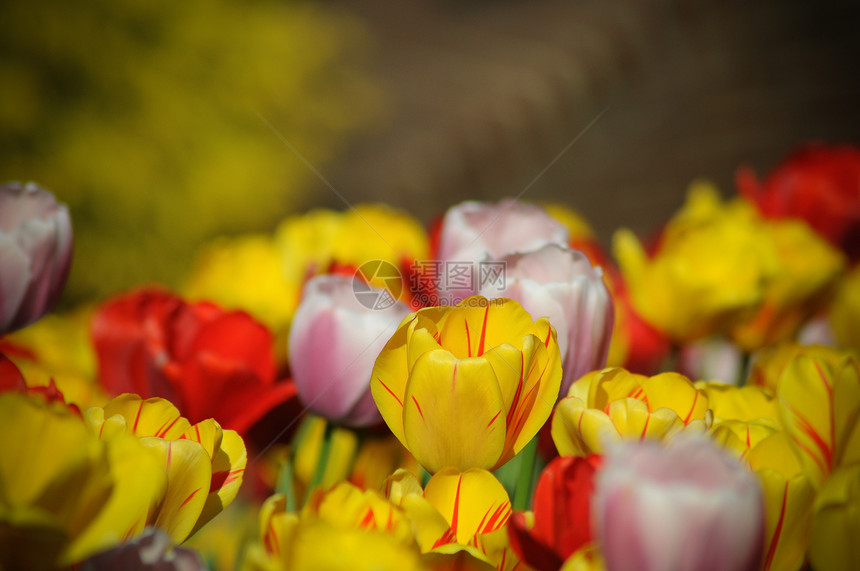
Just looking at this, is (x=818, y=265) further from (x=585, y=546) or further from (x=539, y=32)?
(x=539, y=32)

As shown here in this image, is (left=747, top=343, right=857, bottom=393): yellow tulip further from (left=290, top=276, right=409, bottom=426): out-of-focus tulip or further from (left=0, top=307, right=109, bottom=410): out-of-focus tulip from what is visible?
(left=0, top=307, right=109, bottom=410): out-of-focus tulip

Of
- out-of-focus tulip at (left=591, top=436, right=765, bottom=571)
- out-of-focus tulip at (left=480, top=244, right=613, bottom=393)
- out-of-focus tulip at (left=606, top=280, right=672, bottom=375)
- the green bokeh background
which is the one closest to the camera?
out-of-focus tulip at (left=591, top=436, right=765, bottom=571)

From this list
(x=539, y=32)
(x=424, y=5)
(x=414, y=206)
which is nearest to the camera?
(x=414, y=206)

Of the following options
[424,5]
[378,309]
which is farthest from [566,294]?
[424,5]

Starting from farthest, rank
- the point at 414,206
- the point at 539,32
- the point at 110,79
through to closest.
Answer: the point at 539,32
the point at 414,206
the point at 110,79

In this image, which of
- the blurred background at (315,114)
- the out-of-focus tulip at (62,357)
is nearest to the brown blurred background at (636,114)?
the blurred background at (315,114)

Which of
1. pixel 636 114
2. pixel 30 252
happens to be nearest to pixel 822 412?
pixel 30 252

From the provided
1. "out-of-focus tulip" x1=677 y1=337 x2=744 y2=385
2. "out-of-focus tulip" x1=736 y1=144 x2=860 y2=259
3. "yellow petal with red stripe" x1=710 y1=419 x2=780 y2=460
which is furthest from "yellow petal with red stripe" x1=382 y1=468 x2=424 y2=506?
"out-of-focus tulip" x1=736 y1=144 x2=860 y2=259
